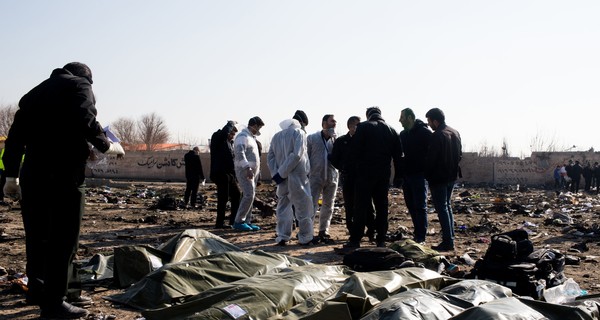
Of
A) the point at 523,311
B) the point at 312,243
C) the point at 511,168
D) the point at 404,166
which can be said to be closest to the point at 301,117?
the point at 404,166

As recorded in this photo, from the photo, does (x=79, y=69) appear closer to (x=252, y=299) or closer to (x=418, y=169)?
(x=252, y=299)

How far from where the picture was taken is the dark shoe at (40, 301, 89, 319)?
448 centimetres

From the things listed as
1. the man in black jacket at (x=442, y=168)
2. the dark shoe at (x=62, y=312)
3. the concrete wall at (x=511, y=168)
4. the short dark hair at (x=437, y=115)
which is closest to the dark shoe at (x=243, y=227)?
the man in black jacket at (x=442, y=168)

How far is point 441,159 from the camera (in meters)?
7.99

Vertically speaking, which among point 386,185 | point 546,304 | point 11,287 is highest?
point 386,185

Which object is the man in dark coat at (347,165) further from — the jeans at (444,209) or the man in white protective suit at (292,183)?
the jeans at (444,209)

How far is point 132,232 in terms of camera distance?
9.96 metres

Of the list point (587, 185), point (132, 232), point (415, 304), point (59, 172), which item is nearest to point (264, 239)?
point (132, 232)

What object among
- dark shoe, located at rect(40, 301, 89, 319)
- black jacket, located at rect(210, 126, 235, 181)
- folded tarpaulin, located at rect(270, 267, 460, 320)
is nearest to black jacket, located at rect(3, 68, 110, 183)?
dark shoe, located at rect(40, 301, 89, 319)

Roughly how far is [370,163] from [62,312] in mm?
4460

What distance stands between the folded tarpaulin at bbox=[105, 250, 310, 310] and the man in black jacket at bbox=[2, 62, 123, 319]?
0.47 m

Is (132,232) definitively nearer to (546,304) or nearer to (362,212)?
(362,212)

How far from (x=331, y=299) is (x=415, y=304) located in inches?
20.2

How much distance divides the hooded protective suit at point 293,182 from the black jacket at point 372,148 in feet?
2.30
